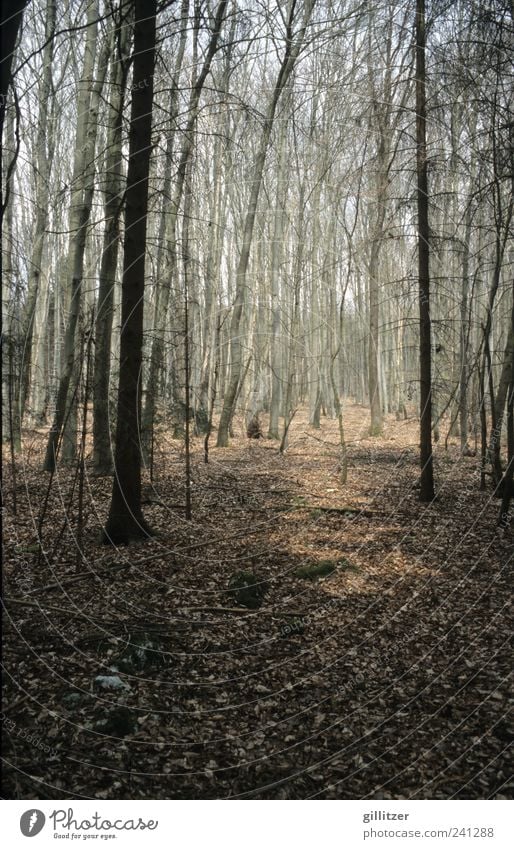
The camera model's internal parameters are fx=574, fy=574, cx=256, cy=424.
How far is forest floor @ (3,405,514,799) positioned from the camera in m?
3.02

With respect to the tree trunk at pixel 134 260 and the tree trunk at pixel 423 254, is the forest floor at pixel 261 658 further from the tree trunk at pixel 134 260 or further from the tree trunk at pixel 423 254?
the tree trunk at pixel 423 254

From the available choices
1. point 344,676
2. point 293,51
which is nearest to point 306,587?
point 344,676

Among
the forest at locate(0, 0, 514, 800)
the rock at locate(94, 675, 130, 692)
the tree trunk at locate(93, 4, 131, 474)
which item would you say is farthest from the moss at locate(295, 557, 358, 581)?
the tree trunk at locate(93, 4, 131, 474)

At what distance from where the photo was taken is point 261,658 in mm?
4289

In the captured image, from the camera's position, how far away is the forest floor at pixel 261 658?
9.91 ft

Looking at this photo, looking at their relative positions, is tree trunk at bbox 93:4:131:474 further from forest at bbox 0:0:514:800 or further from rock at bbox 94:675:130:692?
rock at bbox 94:675:130:692

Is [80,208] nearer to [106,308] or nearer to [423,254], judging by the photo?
[106,308]

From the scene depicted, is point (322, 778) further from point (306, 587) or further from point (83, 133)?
point (83, 133)

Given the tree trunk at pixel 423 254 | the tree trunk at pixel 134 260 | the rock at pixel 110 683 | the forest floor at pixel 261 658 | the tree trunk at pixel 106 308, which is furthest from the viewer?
the tree trunk at pixel 106 308

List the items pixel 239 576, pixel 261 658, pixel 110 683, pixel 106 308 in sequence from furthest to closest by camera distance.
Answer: pixel 106 308
pixel 239 576
pixel 261 658
pixel 110 683

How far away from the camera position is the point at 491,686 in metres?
3.91

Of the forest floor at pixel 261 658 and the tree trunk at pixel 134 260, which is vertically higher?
the tree trunk at pixel 134 260

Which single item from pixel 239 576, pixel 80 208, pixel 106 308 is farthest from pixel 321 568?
pixel 80 208

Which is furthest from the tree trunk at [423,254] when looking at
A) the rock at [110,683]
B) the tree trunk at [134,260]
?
the rock at [110,683]
